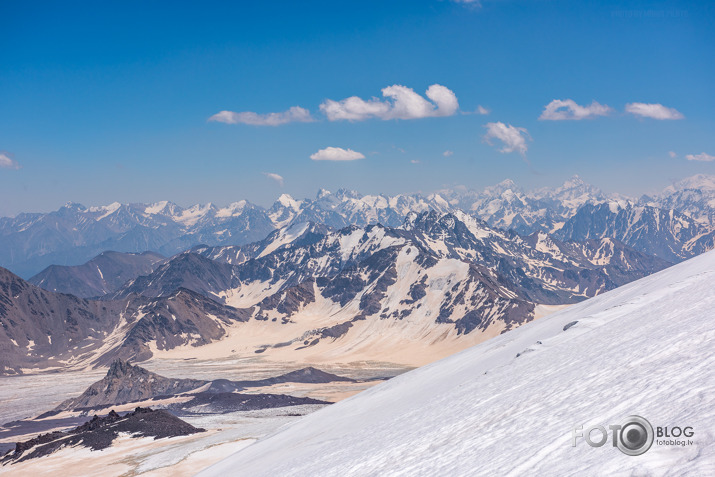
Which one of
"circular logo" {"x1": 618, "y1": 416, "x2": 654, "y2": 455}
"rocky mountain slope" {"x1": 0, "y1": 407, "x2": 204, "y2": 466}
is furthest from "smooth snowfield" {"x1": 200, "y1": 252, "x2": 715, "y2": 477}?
"rocky mountain slope" {"x1": 0, "y1": 407, "x2": 204, "y2": 466}

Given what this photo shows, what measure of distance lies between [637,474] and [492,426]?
6847 mm

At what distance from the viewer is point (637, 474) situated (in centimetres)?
959

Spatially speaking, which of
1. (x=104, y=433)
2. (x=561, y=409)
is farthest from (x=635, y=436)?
(x=104, y=433)

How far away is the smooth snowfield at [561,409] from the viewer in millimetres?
11133

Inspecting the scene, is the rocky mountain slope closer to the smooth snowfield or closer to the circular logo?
the smooth snowfield

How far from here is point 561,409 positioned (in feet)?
48.5

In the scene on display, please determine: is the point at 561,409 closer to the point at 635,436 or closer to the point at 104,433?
the point at 635,436

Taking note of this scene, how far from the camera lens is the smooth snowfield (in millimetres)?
11133

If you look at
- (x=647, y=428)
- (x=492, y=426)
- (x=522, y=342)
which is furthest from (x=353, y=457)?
(x=522, y=342)

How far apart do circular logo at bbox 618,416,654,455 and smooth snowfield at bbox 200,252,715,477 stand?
0.67 feet

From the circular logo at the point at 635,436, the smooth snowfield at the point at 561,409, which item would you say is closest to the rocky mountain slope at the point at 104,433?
the smooth snowfield at the point at 561,409

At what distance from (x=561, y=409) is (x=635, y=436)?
13.2 feet

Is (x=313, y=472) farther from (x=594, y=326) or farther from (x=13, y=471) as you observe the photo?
(x=13, y=471)

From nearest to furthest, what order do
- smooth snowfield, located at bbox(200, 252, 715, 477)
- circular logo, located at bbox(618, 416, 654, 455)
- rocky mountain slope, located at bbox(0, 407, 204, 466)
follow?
circular logo, located at bbox(618, 416, 654, 455) → smooth snowfield, located at bbox(200, 252, 715, 477) → rocky mountain slope, located at bbox(0, 407, 204, 466)
